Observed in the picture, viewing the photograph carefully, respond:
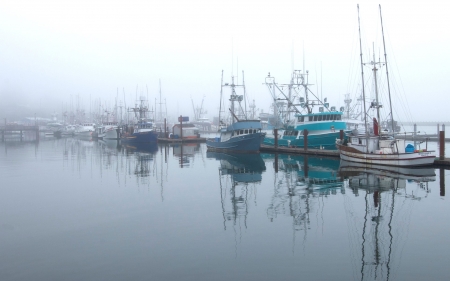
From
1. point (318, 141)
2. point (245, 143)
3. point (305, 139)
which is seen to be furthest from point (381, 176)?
point (245, 143)

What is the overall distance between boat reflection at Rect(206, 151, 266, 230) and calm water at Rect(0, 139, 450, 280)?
0.10 meters

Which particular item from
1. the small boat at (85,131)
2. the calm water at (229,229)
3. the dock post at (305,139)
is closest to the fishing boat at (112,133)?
the small boat at (85,131)

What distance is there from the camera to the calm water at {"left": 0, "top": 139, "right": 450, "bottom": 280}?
30.9ft

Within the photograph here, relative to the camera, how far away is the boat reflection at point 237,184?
1504 cm

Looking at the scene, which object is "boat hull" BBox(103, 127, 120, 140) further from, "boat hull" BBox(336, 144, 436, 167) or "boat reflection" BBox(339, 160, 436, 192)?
"boat hull" BBox(336, 144, 436, 167)

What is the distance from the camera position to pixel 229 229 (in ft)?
41.7

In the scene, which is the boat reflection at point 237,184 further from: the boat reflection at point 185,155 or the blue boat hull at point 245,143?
the blue boat hull at point 245,143

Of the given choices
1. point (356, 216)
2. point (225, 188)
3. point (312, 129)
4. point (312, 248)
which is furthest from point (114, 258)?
point (312, 129)

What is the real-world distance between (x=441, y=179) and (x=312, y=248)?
45.9 feet

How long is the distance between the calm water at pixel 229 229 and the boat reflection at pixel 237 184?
0.33 feet

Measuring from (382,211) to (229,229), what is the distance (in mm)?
5773

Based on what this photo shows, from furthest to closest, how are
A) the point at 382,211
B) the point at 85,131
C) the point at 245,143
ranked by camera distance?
1. the point at 85,131
2. the point at 245,143
3. the point at 382,211

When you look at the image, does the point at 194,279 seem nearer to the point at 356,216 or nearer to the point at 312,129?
the point at 356,216

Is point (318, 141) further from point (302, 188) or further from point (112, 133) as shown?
point (112, 133)
